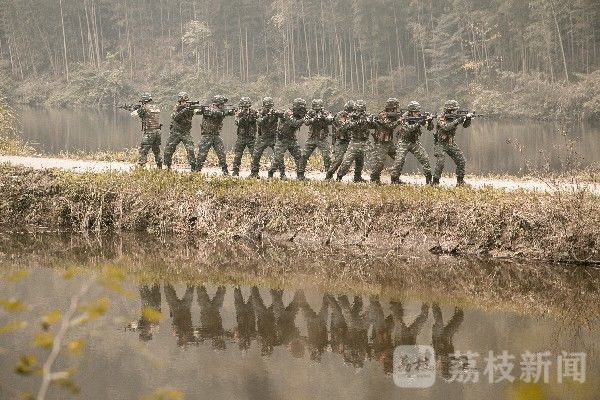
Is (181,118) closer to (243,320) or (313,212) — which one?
(313,212)

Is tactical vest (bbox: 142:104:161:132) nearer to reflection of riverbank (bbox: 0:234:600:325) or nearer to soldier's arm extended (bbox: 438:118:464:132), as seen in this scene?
reflection of riverbank (bbox: 0:234:600:325)

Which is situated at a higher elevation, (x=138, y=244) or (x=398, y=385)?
(x=138, y=244)

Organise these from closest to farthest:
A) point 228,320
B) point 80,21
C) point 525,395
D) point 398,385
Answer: point 525,395 → point 398,385 → point 228,320 → point 80,21

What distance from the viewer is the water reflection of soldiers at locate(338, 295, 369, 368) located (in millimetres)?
8992

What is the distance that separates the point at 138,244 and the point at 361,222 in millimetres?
3947

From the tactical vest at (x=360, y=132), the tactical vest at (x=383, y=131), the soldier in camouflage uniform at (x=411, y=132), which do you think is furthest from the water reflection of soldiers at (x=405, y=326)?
the tactical vest at (x=360, y=132)

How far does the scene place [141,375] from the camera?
26.8ft

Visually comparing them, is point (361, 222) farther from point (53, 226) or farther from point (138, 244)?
point (53, 226)

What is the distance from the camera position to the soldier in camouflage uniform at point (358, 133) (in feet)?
50.9

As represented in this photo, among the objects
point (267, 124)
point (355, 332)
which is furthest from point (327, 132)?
point (355, 332)

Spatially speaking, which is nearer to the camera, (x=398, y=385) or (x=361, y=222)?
(x=398, y=385)

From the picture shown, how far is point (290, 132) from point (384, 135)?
78.6 inches

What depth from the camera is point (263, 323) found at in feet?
33.5

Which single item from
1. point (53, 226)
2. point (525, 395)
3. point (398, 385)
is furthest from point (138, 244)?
point (525, 395)
